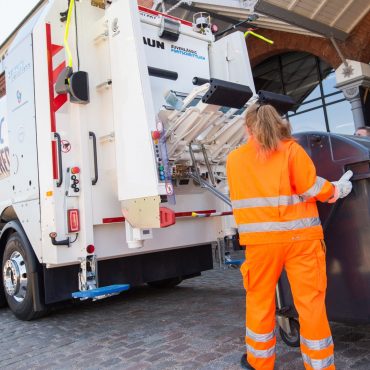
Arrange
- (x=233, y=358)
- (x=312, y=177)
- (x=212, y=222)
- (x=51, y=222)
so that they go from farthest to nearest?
(x=212, y=222)
(x=51, y=222)
(x=233, y=358)
(x=312, y=177)

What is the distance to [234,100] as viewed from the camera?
133 inches

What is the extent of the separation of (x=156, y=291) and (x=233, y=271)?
152 cm

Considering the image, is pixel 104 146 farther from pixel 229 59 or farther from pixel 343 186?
pixel 343 186

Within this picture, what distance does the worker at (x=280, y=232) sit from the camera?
2373 millimetres

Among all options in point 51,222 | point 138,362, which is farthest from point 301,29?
point 138,362

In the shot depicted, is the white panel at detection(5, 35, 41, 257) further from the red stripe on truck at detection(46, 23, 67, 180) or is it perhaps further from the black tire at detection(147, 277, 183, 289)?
the black tire at detection(147, 277, 183, 289)

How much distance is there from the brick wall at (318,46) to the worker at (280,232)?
278 inches

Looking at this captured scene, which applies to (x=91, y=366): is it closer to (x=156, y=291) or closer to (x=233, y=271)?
(x=156, y=291)

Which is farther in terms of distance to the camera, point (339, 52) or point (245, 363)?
point (339, 52)

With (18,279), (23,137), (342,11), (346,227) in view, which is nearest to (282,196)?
(346,227)

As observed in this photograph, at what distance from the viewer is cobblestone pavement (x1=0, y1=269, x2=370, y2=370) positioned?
2.98m

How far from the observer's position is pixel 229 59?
477 cm

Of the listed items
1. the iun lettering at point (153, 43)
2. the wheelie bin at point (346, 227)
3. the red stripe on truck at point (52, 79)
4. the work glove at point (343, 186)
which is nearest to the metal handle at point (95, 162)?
the red stripe on truck at point (52, 79)

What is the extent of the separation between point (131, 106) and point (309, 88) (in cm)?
837
